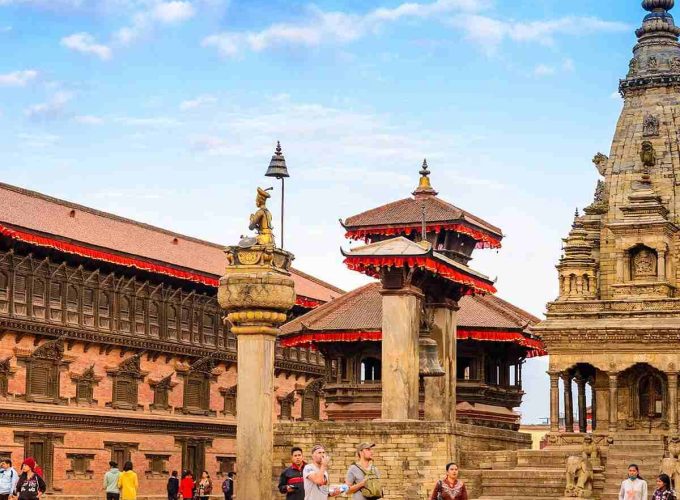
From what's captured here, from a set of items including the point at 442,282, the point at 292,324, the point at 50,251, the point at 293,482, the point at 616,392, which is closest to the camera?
the point at 293,482

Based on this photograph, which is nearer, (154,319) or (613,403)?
(613,403)

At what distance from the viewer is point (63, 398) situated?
55000 millimetres

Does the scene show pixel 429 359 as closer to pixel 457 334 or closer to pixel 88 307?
pixel 457 334

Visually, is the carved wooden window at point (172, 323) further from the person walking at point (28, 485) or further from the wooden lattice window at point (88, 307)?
the person walking at point (28, 485)

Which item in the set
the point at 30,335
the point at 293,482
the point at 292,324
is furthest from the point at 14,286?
the point at 293,482

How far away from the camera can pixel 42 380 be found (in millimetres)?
54062

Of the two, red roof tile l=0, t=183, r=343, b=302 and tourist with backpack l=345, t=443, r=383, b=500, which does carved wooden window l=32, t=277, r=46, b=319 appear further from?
tourist with backpack l=345, t=443, r=383, b=500

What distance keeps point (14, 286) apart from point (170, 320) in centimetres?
1104

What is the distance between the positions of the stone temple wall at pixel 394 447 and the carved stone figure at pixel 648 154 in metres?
14.2

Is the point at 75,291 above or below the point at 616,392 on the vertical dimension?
above

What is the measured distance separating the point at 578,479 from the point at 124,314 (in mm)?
22974

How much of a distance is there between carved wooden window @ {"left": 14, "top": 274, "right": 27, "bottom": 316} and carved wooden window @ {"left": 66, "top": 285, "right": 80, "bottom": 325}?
8.50 ft

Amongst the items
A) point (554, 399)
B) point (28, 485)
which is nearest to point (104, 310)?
point (554, 399)

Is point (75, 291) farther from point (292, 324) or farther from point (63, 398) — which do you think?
point (292, 324)
